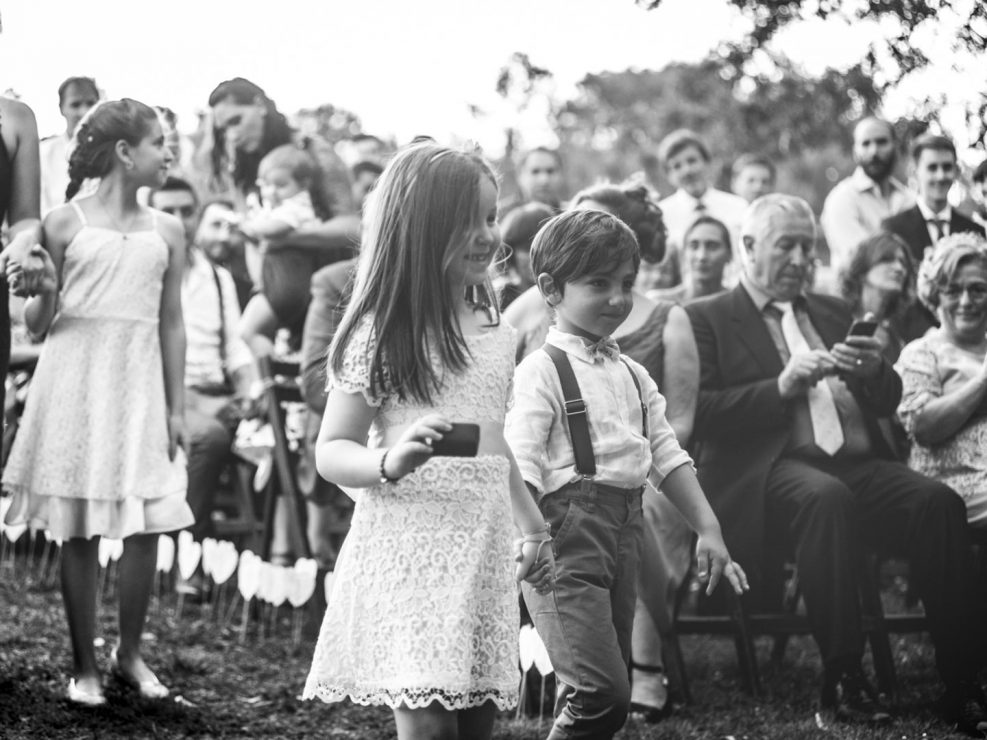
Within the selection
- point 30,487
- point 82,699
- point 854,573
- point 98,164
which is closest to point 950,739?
point 854,573

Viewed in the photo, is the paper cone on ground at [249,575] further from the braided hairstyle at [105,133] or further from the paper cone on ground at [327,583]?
the braided hairstyle at [105,133]

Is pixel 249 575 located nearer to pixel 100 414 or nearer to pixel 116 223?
pixel 100 414

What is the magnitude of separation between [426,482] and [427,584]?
0.24 m

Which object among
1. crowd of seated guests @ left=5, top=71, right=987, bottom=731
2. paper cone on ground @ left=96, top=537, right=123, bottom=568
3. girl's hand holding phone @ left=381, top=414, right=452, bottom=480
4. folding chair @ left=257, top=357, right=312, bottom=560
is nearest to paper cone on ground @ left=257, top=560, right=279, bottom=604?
folding chair @ left=257, top=357, right=312, bottom=560

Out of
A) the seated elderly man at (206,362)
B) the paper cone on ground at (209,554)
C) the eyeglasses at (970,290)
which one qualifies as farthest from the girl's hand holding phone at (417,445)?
the seated elderly man at (206,362)

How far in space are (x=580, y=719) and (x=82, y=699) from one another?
207cm

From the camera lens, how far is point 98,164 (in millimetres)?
5094

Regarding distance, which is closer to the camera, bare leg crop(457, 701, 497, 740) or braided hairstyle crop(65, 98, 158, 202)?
bare leg crop(457, 701, 497, 740)

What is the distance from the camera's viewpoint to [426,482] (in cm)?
Answer: 316

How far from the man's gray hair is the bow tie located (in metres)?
1.88

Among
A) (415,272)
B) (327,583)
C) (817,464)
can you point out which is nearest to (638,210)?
(817,464)

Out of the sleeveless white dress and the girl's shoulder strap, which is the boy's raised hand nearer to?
the sleeveless white dress

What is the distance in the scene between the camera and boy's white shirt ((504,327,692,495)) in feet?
12.5

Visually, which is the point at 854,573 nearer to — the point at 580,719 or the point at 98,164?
the point at 580,719
